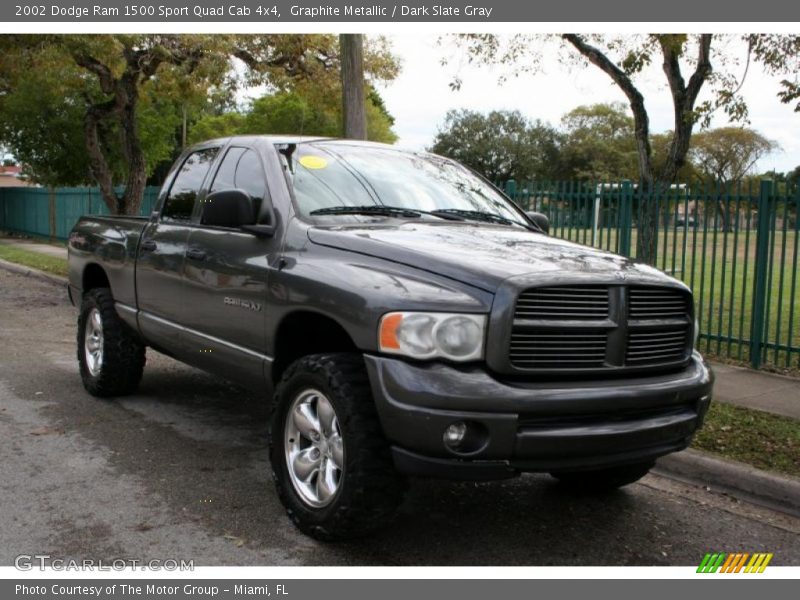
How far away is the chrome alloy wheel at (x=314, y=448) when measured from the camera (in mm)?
3859

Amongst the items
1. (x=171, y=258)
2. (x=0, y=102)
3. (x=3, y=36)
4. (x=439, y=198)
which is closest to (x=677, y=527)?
(x=439, y=198)

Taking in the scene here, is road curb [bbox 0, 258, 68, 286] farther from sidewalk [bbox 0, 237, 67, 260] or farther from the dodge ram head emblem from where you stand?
the dodge ram head emblem

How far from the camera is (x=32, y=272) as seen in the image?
17469 mm

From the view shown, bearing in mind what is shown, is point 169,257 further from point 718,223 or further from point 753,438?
point 718,223

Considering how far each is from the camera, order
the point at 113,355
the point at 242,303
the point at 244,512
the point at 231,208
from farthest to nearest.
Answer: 1. the point at 113,355
2. the point at 242,303
3. the point at 231,208
4. the point at 244,512

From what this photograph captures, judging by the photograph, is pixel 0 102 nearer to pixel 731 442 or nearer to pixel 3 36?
pixel 3 36

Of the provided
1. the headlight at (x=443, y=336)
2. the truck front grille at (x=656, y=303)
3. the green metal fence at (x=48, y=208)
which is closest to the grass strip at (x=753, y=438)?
the truck front grille at (x=656, y=303)

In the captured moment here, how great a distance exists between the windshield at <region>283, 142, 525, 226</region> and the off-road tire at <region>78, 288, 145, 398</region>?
234 cm

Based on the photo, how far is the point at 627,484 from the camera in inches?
191

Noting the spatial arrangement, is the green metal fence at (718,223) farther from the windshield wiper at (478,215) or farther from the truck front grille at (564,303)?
the truck front grille at (564,303)

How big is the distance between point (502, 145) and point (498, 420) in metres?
75.7

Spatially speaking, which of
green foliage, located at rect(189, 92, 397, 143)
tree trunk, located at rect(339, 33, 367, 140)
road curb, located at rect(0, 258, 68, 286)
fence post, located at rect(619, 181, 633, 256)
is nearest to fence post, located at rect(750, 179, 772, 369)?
fence post, located at rect(619, 181, 633, 256)

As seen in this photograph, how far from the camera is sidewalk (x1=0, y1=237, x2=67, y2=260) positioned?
2233 centimetres

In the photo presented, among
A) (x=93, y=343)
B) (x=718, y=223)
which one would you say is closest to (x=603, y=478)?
(x=93, y=343)
